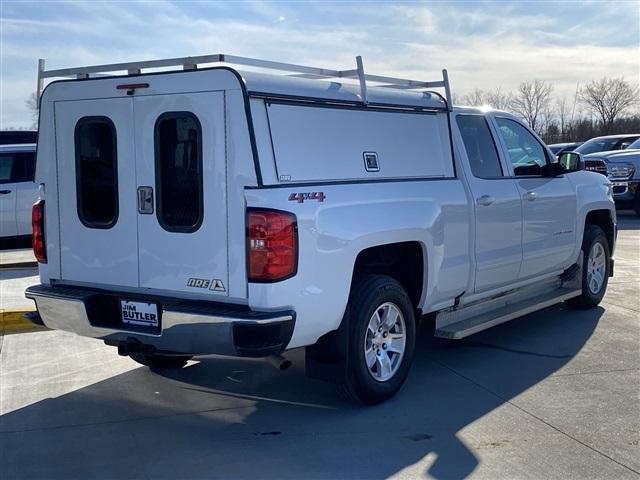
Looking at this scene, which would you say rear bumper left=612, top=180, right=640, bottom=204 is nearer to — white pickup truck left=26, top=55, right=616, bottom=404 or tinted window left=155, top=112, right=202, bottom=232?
white pickup truck left=26, top=55, right=616, bottom=404

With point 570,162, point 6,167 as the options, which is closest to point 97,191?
point 570,162

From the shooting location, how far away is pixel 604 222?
868 cm

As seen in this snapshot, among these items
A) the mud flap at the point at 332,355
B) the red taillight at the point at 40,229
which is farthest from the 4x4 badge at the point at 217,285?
the red taillight at the point at 40,229

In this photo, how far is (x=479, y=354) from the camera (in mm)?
6723

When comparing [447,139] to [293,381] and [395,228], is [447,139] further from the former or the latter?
[293,381]

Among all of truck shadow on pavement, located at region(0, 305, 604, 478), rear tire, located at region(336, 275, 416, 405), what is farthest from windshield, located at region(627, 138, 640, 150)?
rear tire, located at region(336, 275, 416, 405)

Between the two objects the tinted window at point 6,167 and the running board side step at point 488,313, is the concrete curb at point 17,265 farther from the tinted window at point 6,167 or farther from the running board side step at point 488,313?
the running board side step at point 488,313

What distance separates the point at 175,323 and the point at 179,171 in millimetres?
952

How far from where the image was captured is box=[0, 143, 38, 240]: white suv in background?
13.2m

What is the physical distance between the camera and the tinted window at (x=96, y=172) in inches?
202

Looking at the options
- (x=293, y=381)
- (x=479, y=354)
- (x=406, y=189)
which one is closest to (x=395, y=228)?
(x=406, y=189)

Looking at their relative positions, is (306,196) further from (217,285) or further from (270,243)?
(217,285)

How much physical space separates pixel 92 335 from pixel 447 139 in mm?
3119

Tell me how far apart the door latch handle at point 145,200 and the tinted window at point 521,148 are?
345cm
